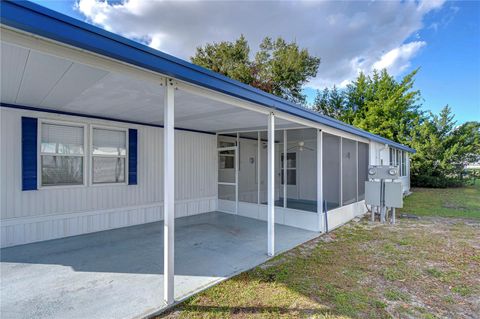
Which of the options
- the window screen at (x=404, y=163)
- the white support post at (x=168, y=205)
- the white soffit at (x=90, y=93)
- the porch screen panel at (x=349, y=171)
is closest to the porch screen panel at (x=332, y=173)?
the porch screen panel at (x=349, y=171)

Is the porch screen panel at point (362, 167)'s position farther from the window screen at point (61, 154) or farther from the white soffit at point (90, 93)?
the window screen at point (61, 154)

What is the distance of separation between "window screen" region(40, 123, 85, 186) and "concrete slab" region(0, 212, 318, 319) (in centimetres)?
122

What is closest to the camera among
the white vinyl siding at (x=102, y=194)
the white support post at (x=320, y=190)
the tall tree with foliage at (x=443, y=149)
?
the white vinyl siding at (x=102, y=194)

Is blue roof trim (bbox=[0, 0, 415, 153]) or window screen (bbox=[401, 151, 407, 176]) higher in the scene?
blue roof trim (bbox=[0, 0, 415, 153])

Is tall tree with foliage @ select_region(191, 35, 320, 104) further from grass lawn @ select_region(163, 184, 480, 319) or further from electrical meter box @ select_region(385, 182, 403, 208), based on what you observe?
grass lawn @ select_region(163, 184, 480, 319)

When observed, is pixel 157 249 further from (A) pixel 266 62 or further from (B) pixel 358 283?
(A) pixel 266 62

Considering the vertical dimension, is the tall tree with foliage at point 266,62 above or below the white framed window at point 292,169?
above

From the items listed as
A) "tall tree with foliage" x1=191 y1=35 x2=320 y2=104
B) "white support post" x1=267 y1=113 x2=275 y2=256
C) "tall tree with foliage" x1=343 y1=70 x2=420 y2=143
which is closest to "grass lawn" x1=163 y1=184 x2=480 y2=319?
"white support post" x1=267 y1=113 x2=275 y2=256

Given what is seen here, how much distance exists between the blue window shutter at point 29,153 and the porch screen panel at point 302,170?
253 inches

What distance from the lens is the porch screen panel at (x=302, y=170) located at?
858cm

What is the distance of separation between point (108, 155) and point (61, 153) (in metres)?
0.91

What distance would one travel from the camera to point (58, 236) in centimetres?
500

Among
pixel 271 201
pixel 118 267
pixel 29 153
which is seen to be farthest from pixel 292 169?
pixel 29 153

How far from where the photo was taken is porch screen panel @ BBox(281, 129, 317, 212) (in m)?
8.58
